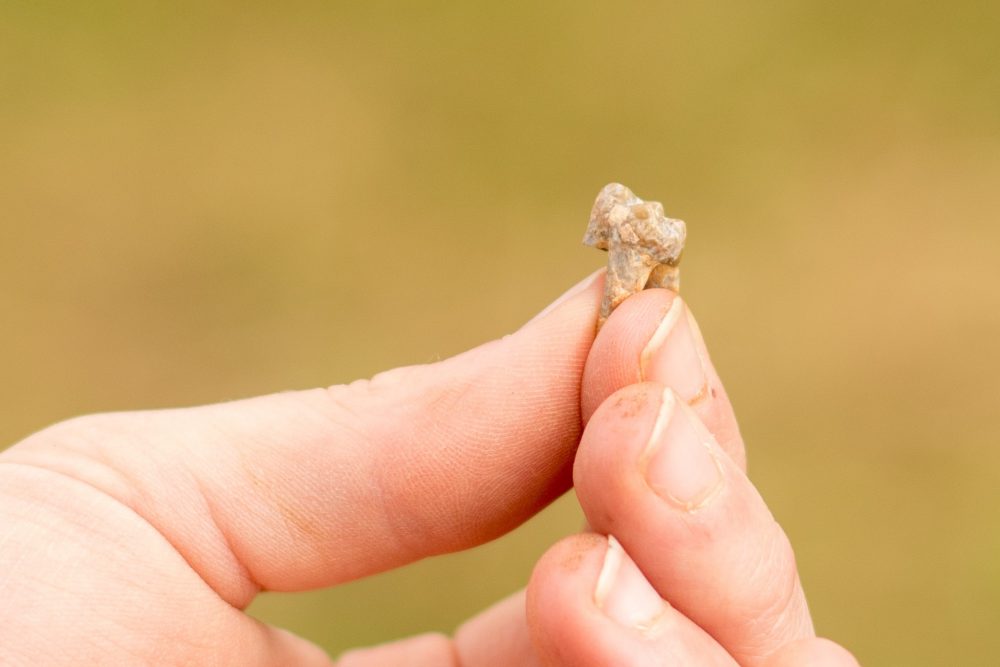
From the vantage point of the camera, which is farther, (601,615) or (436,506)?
(436,506)

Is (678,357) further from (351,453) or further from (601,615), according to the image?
(351,453)

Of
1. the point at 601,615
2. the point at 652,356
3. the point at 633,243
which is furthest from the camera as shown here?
the point at 633,243

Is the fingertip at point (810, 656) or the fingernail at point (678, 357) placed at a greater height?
the fingernail at point (678, 357)

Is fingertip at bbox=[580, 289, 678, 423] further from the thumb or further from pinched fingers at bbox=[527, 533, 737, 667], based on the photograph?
pinched fingers at bbox=[527, 533, 737, 667]

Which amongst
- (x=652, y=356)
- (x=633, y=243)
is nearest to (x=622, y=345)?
(x=652, y=356)

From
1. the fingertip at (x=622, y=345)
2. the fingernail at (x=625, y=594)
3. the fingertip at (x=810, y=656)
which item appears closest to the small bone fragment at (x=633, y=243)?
the fingertip at (x=622, y=345)

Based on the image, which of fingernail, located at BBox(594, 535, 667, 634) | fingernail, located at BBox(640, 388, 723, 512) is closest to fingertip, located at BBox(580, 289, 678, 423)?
fingernail, located at BBox(640, 388, 723, 512)

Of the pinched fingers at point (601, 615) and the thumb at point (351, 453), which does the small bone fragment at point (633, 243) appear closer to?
the thumb at point (351, 453)

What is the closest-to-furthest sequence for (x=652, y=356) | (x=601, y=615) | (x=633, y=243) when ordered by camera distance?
(x=601, y=615), (x=652, y=356), (x=633, y=243)
